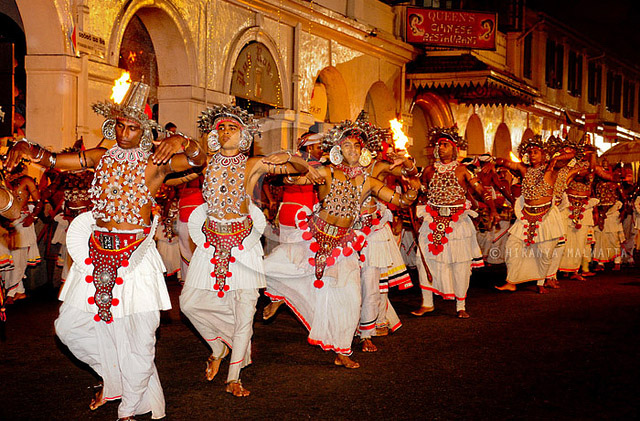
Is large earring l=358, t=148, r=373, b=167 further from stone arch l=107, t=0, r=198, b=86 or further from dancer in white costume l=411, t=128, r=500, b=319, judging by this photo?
stone arch l=107, t=0, r=198, b=86

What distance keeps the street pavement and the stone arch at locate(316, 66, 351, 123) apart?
10.3 metres

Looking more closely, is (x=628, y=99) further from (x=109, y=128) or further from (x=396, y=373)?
(x=109, y=128)

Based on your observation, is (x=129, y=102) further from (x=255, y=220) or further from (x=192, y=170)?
(x=255, y=220)

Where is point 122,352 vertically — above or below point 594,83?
below

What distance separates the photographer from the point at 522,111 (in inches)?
1184

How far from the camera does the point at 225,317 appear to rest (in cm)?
616

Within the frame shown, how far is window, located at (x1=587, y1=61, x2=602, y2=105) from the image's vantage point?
123ft

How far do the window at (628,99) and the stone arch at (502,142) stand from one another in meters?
16.9

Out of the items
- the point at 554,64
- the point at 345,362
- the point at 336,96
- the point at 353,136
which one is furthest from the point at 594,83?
the point at 345,362

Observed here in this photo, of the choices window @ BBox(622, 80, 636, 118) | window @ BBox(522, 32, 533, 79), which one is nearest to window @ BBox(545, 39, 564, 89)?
window @ BBox(522, 32, 533, 79)

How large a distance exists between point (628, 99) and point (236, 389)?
42986 millimetres

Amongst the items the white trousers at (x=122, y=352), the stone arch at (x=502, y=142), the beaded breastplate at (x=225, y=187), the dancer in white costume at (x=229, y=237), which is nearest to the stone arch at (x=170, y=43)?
the dancer in white costume at (x=229, y=237)

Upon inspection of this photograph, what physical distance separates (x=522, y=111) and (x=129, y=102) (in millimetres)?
26565

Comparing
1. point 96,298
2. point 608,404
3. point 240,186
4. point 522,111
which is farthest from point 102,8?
point 522,111
